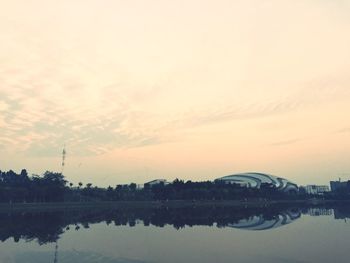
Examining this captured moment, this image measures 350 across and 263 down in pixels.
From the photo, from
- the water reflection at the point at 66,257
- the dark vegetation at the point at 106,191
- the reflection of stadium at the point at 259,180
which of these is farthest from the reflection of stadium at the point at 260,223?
the reflection of stadium at the point at 259,180

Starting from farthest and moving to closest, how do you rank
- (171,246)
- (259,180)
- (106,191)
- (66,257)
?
(259,180) < (106,191) < (171,246) < (66,257)

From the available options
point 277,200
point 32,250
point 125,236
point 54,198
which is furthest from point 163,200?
point 32,250

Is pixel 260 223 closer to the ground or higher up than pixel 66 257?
higher up

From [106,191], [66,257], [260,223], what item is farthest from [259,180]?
[66,257]

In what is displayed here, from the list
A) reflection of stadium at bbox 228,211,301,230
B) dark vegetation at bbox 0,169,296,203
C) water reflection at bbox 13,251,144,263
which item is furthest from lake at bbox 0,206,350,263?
dark vegetation at bbox 0,169,296,203

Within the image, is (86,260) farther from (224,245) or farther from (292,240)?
(292,240)

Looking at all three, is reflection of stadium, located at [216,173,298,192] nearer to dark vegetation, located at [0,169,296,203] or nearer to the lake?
dark vegetation, located at [0,169,296,203]

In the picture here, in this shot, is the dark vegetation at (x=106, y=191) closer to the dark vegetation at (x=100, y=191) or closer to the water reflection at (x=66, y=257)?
the dark vegetation at (x=100, y=191)

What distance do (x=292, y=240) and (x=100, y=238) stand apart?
48.1 ft

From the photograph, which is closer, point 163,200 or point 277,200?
point 163,200

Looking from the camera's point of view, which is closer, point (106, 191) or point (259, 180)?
point (106, 191)

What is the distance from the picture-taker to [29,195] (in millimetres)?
84125

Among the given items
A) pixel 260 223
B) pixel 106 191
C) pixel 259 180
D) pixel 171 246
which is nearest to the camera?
pixel 171 246

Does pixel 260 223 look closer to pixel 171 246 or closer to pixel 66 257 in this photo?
pixel 171 246
